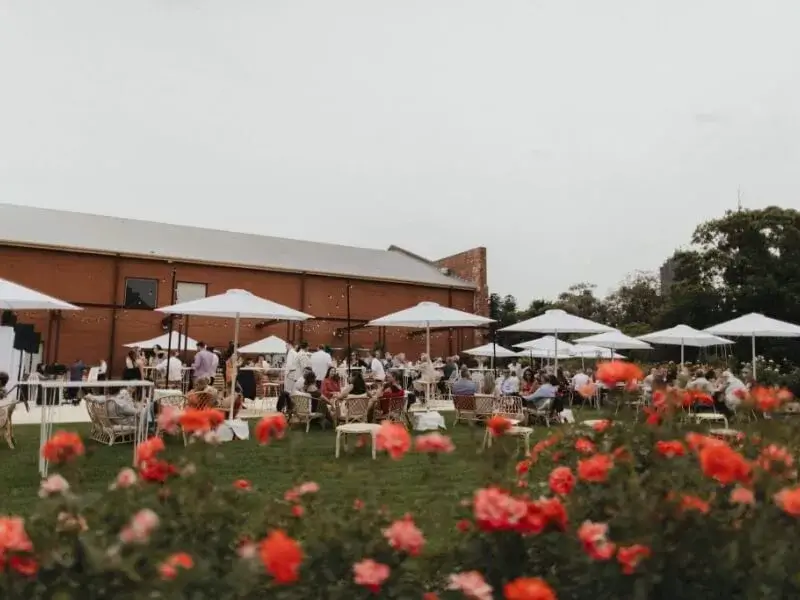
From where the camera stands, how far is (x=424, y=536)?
1.67 meters

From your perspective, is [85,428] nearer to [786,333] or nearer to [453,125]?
[453,125]

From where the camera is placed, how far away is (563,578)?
5.78 feet

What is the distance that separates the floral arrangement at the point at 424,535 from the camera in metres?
1.45

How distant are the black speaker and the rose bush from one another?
17.4m

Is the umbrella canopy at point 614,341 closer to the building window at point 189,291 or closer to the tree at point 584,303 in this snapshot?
the building window at point 189,291

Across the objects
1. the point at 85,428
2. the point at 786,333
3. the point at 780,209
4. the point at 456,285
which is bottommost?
the point at 85,428

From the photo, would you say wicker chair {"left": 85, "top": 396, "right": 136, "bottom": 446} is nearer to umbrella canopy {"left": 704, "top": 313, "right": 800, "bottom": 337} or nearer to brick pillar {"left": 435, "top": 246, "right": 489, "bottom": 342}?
umbrella canopy {"left": 704, "top": 313, "right": 800, "bottom": 337}

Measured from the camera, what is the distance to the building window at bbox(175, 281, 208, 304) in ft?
79.2

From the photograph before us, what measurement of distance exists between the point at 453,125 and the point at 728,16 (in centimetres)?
525

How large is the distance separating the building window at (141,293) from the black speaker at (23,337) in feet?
16.5

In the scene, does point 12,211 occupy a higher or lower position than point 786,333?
higher

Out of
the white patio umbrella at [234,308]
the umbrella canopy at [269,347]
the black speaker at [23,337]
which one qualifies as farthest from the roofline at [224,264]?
the white patio umbrella at [234,308]

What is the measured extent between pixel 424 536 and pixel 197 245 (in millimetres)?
26156

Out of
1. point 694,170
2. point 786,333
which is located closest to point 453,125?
point 694,170
